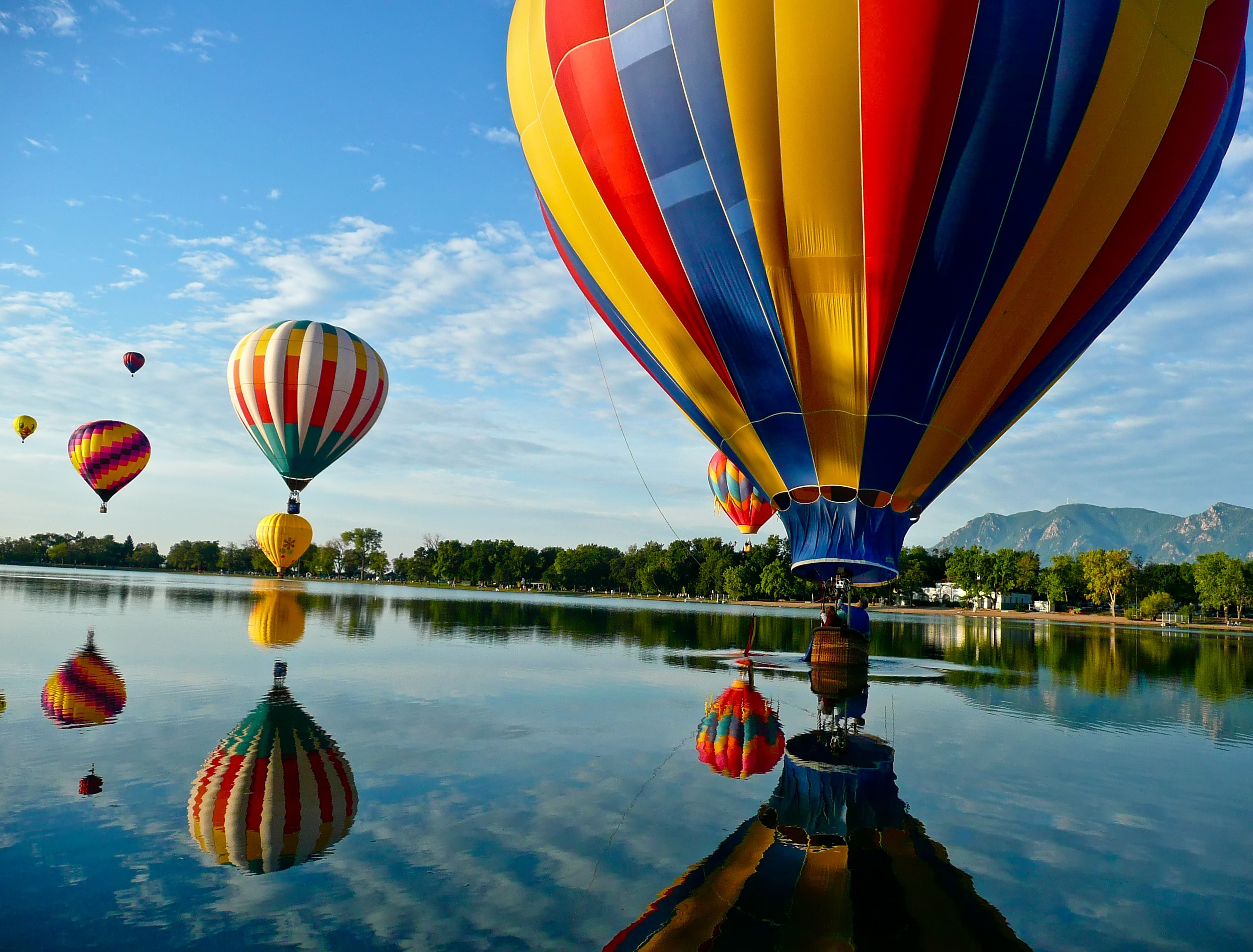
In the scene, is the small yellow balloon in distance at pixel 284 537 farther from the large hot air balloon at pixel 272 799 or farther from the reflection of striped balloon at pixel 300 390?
the large hot air balloon at pixel 272 799

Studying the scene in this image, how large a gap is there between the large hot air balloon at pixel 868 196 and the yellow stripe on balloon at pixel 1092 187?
3 centimetres

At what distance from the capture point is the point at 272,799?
19.9 feet

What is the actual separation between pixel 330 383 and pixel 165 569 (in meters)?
134

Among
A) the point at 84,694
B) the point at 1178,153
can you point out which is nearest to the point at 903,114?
the point at 1178,153

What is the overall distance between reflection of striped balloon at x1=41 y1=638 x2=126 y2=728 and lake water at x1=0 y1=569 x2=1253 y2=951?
68mm

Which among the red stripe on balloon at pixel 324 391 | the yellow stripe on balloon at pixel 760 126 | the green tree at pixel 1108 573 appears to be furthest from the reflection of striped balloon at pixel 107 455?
the green tree at pixel 1108 573

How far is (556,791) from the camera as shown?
266 inches

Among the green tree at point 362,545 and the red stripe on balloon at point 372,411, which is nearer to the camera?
the red stripe on balloon at point 372,411

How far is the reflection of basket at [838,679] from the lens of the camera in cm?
1365

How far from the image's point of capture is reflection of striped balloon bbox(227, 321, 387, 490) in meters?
29.4

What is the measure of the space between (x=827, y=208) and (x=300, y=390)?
81.2 feet

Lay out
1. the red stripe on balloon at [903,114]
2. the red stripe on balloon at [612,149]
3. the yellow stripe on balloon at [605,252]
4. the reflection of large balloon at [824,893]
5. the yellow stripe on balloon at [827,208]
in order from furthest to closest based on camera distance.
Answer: the yellow stripe on balloon at [605,252]
the red stripe on balloon at [612,149]
the yellow stripe on balloon at [827,208]
the red stripe on balloon at [903,114]
the reflection of large balloon at [824,893]

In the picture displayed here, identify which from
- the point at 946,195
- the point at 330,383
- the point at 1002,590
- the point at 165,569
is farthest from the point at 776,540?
the point at 165,569

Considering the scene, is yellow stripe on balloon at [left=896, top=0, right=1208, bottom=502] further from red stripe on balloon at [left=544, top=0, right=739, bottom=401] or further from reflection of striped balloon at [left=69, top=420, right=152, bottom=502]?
reflection of striped balloon at [left=69, top=420, right=152, bottom=502]
